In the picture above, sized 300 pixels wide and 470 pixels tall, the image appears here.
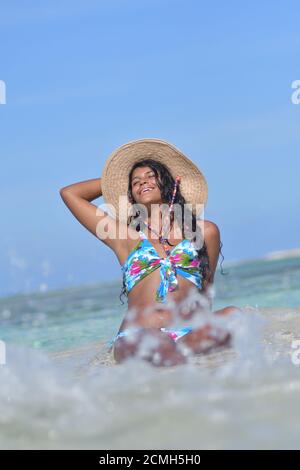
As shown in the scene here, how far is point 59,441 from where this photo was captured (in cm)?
325

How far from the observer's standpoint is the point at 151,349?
15.7 ft

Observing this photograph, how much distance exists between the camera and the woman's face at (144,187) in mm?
5441

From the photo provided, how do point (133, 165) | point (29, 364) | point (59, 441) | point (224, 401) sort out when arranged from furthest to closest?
point (133, 165), point (29, 364), point (224, 401), point (59, 441)

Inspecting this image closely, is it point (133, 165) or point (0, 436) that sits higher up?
point (133, 165)

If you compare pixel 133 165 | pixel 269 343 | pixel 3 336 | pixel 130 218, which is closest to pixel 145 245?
pixel 130 218

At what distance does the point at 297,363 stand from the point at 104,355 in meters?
1.81

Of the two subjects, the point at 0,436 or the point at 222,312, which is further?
the point at 222,312

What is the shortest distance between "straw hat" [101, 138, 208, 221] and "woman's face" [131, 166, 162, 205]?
0.46 ft

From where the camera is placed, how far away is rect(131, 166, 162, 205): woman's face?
5.44 metres

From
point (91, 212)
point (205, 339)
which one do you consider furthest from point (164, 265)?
point (91, 212)

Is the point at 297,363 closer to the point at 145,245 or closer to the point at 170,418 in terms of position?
the point at 170,418

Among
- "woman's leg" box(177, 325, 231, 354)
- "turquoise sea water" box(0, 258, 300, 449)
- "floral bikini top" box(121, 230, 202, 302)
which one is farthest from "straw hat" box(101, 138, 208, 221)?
"turquoise sea water" box(0, 258, 300, 449)

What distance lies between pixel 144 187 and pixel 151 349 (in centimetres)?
125

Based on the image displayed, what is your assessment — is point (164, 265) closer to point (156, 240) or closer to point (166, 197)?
point (156, 240)
